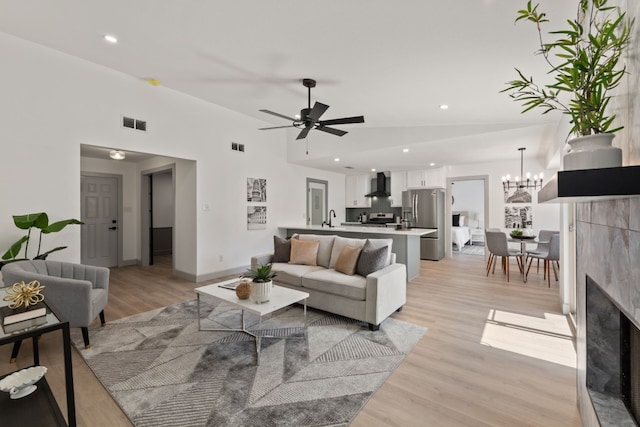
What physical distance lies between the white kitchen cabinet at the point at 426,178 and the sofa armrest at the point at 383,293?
15.1ft

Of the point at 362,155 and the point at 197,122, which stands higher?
the point at 197,122

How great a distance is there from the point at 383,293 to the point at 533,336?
1.55 m

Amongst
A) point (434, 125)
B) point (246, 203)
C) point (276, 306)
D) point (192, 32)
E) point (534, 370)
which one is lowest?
point (534, 370)

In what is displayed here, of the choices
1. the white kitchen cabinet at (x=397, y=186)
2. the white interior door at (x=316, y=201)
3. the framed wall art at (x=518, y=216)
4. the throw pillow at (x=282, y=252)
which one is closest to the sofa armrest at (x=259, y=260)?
the throw pillow at (x=282, y=252)

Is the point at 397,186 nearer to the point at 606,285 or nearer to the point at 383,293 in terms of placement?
the point at 383,293

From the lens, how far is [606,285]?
4.41 feet

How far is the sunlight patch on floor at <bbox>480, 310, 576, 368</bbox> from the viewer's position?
2.61 m

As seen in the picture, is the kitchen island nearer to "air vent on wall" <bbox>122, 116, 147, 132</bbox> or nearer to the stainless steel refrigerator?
the stainless steel refrigerator

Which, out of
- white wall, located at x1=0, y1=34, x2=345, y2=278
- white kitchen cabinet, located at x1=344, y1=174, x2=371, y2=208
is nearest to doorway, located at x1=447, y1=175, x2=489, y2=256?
white kitchen cabinet, located at x1=344, y1=174, x2=371, y2=208

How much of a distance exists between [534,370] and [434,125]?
349 centimetres

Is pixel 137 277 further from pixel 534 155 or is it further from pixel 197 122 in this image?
pixel 534 155

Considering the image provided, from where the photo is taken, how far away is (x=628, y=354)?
4.85 feet

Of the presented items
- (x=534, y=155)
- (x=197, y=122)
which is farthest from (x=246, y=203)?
(x=534, y=155)

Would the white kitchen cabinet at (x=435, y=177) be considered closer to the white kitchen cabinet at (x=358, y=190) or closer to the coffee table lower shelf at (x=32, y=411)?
the white kitchen cabinet at (x=358, y=190)
